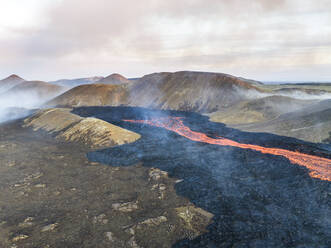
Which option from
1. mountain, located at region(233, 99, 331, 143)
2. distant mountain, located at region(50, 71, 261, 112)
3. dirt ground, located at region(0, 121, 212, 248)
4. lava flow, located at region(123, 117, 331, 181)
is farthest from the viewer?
distant mountain, located at region(50, 71, 261, 112)

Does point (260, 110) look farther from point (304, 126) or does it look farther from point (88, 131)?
point (88, 131)

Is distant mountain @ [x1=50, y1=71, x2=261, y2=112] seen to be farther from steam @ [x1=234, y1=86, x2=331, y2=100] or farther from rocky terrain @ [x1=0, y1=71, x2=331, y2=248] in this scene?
rocky terrain @ [x1=0, y1=71, x2=331, y2=248]

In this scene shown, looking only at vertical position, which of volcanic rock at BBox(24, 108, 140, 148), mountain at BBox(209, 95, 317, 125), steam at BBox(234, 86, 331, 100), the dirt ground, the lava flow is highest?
steam at BBox(234, 86, 331, 100)

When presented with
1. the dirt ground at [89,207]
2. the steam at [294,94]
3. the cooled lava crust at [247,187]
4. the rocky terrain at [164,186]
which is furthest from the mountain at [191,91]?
the dirt ground at [89,207]

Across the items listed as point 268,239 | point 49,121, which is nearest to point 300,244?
point 268,239

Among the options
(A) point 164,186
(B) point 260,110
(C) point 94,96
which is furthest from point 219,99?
(A) point 164,186

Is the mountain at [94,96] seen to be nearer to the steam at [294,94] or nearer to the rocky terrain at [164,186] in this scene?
the steam at [294,94]

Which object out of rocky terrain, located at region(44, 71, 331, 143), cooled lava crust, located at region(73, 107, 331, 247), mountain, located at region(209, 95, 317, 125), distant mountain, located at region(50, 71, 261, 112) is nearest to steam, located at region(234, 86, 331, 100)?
rocky terrain, located at region(44, 71, 331, 143)
